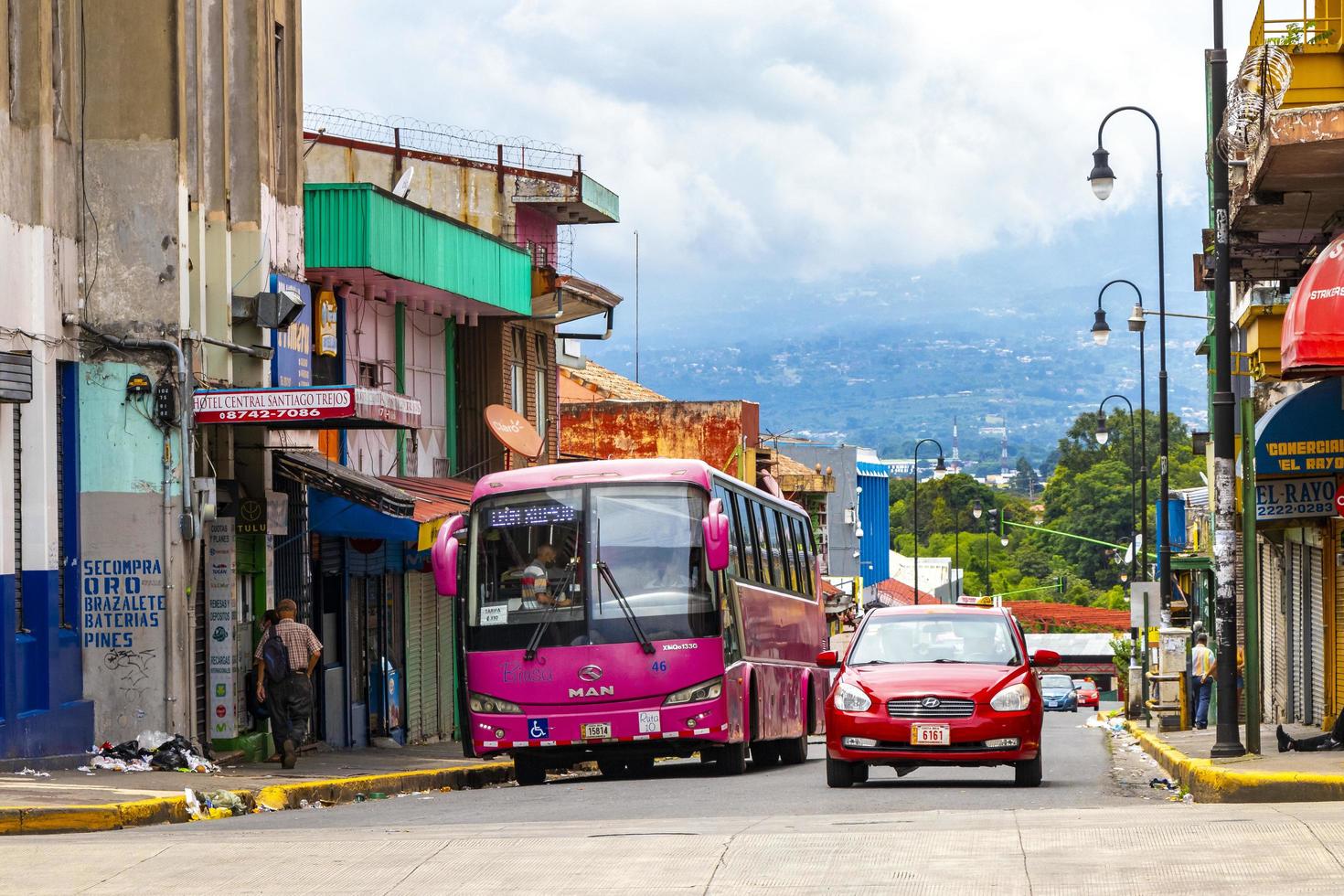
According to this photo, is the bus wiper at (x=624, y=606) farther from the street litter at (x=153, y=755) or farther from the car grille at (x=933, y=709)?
the street litter at (x=153, y=755)

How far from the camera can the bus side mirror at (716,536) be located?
19078 millimetres

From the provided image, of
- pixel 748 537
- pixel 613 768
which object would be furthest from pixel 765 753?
pixel 748 537

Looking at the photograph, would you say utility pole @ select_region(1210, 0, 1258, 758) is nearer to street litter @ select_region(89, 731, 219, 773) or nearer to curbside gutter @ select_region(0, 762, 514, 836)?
curbside gutter @ select_region(0, 762, 514, 836)

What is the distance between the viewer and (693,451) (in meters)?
58.3

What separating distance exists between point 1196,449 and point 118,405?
3913cm

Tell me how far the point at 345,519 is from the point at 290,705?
4.66 meters

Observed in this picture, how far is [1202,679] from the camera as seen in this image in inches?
1268

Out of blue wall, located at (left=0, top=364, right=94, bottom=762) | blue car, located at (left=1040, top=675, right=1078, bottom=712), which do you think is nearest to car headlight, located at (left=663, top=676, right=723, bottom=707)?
blue wall, located at (left=0, top=364, right=94, bottom=762)

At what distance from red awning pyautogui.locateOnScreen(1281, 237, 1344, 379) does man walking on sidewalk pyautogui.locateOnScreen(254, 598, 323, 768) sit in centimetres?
1126

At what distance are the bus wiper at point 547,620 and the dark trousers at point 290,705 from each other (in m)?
3.91

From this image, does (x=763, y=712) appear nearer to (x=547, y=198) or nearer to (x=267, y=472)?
(x=267, y=472)

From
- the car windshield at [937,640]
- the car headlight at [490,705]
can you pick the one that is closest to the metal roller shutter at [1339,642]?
the car windshield at [937,640]

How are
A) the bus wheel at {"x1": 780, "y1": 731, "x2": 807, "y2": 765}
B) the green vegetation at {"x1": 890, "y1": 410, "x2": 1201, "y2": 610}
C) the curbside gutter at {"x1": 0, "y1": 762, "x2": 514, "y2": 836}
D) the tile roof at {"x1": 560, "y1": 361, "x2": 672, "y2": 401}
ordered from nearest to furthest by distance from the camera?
1. the curbside gutter at {"x1": 0, "y1": 762, "x2": 514, "y2": 836}
2. the bus wheel at {"x1": 780, "y1": 731, "x2": 807, "y2": 765}
3. the tile roof at {"x1": 560, "y1": 361, "x2": 672, "y2": 401}
4. the green vegetation at {"x1": 890, "y1": 410, "x2": 1201, "y2": 610}

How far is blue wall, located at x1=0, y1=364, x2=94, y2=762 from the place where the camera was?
60.5 feet
